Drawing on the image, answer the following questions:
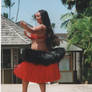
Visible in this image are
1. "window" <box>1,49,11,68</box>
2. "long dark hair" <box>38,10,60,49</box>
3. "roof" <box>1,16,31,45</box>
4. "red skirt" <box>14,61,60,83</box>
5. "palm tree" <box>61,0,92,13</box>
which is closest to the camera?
"red skirt" <box>14,61,60,83</box>

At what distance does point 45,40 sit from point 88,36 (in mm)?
10083

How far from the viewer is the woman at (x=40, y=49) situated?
5.59 metres

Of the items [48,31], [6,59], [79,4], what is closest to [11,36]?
[6,59]

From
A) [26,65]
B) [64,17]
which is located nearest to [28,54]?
[26,65]

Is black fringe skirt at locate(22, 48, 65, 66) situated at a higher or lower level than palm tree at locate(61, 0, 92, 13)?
lower

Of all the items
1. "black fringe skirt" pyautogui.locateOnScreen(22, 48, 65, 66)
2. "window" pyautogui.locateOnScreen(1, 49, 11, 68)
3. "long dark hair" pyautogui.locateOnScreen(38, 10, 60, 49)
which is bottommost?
"window" pyautogui.locateOnScreen(1, 49, 11, 68)

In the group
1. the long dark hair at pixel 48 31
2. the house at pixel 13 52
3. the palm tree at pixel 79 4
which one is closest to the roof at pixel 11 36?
the house at pixel 13 52

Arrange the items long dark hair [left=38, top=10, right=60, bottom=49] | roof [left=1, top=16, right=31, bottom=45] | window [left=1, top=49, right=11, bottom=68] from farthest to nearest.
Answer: window [left=1, top=49, right=11, bottom=68]
roof [left=1, top=16, right=31, bottom=45]
long dark hair [left=38, top=10, right=60, bottom=49]

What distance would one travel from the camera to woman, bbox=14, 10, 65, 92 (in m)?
5.59

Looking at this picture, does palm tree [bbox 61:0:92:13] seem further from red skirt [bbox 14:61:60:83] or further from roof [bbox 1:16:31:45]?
red skirt [bbox 14:61:60:83]

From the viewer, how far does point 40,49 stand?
5.70m

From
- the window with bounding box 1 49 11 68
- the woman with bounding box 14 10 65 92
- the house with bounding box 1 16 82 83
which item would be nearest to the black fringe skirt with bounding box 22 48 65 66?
the woman with bounding box 14 10 65 92

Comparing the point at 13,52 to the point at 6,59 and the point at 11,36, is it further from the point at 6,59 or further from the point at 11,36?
the point at 11,36

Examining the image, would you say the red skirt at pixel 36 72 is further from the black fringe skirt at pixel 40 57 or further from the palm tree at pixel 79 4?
the palm tree at pixel 79 4
